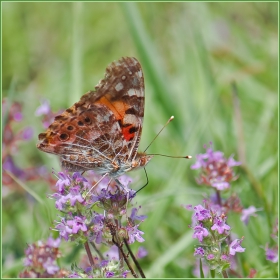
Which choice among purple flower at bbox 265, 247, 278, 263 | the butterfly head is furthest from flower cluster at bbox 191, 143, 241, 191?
purple flower at bbox 265, 247, 278, 263

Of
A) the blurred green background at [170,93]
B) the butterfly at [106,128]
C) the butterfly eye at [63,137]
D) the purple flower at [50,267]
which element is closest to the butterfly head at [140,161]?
the butterfly at [106,128]

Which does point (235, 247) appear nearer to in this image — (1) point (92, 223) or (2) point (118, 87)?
(1) point (92, 223)

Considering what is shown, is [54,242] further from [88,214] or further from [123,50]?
[123,50]

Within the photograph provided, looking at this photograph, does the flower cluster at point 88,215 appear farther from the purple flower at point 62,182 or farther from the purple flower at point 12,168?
the purple flower at point 12,168

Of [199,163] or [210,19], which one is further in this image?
[210,19]

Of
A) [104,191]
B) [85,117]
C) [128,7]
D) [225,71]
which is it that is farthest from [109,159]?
[225,71]
